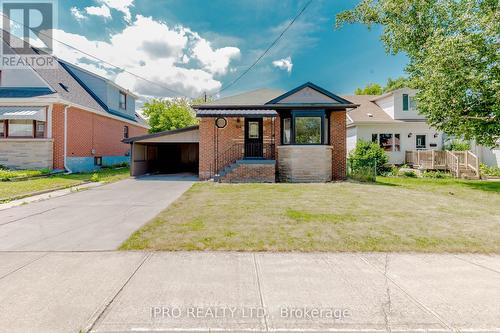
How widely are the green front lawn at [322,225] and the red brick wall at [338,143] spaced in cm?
502

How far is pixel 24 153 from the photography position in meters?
15.0

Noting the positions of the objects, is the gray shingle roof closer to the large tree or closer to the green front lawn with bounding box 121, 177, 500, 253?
the green front lawn with bounding box 121, 177, 500, 253

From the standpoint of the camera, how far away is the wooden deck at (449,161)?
15.7 metres

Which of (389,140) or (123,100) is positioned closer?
(389,140)

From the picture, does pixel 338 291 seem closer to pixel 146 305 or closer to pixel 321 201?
pixel 146 305

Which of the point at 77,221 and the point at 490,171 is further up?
the point at 490,171

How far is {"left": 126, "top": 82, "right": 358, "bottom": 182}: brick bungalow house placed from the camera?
1247 cm

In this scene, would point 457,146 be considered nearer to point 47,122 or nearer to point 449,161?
point 449,161

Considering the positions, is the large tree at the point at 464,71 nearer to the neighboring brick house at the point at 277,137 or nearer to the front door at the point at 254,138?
the neighboring brick house at the point at 277,137

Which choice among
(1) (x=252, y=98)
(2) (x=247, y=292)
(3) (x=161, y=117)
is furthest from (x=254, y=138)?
(3) (x=161, y=117)

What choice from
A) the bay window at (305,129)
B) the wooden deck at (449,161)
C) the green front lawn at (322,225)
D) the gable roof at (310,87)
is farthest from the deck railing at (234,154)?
the wooden deck at (449,161)

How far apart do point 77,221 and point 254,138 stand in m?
9.82

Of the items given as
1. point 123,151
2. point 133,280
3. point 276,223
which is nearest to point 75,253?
point 133,280

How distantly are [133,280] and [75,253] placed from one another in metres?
1.65
